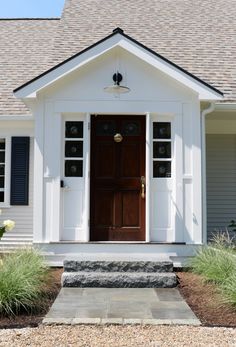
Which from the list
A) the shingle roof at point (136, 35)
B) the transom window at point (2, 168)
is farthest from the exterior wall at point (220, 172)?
the transom window at point (2, 168)

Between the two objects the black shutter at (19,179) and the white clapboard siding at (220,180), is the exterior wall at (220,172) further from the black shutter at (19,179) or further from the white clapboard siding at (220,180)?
the black shutter at (19,179)

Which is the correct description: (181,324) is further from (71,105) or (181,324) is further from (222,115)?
(222,115)

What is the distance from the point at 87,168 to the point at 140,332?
12.4 feet

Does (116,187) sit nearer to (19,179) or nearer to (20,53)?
(19,179)

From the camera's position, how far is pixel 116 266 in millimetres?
6695

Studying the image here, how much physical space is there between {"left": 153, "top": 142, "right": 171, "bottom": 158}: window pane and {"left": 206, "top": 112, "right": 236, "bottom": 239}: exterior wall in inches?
87.6

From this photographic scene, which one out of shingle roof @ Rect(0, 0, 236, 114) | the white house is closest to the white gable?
the white house

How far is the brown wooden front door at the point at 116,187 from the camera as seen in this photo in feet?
25.6

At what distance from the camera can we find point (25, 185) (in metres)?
9.29

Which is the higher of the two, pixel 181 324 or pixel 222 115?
pixel 222 115

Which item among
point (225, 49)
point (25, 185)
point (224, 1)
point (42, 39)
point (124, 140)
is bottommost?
point (25, 185)

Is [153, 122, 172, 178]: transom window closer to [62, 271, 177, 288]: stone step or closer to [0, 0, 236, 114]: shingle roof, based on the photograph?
[0, 0, 236, 114]: shingle roof

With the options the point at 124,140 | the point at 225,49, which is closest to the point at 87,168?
the point at 124,140

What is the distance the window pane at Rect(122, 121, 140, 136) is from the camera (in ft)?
26.1
